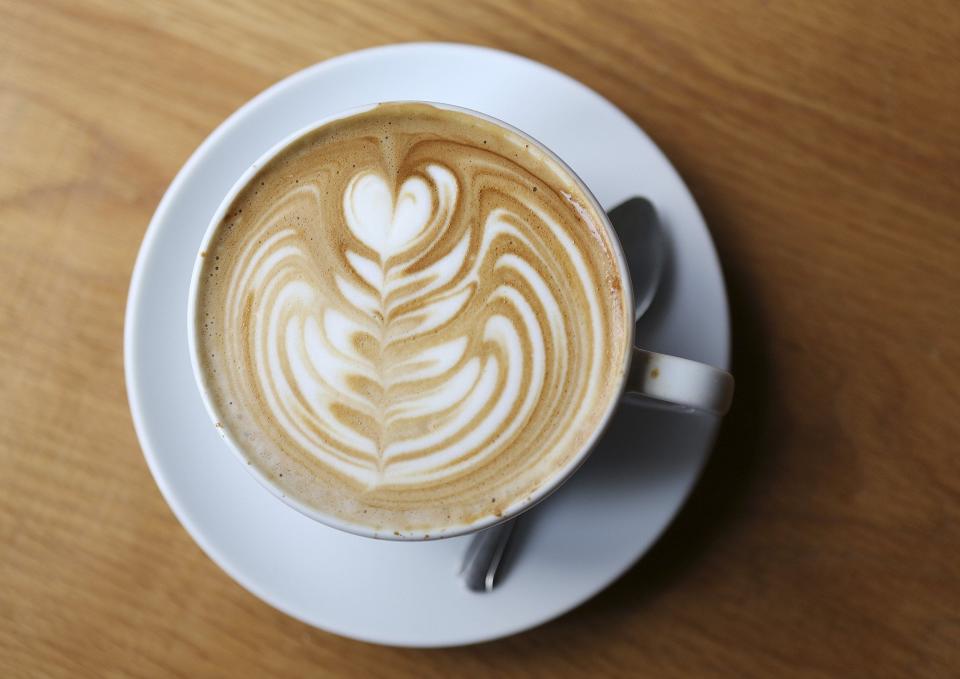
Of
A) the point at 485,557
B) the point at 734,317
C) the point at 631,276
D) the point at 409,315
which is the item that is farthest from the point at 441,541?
the point at 734,317

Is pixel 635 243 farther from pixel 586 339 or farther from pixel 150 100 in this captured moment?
pixel 150 100

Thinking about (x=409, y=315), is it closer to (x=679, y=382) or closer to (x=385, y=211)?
(x=385, y=211)

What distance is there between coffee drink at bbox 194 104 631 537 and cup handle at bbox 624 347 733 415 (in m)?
0.04

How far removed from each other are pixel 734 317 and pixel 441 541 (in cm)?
71

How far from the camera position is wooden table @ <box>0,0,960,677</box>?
1552 millimetres

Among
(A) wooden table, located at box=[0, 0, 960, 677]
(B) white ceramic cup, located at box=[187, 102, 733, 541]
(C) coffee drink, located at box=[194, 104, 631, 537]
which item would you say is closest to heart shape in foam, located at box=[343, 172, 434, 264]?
(C) coffee drink, located at box=[194, 104, 631, 537]

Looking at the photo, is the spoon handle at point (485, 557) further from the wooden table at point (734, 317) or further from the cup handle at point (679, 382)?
the cup handle at point (679, 382)

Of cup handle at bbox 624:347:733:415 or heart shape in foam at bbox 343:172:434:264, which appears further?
heart shape in foam at bbox 343:172:434:264

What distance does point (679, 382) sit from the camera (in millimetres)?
1161

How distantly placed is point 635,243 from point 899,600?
0.84 meters

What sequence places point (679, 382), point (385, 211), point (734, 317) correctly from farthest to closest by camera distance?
1. point (734, 317)
2. point (385, 211)
3. point (679, 382)

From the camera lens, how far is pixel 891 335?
1.57 m

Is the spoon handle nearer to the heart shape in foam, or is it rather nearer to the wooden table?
the wooden table

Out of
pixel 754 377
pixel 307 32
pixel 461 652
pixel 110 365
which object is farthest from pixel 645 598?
pixel 307 32
